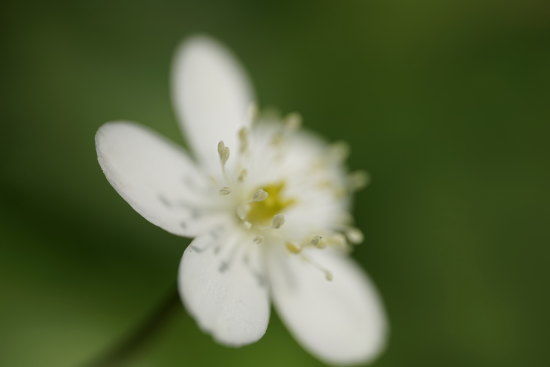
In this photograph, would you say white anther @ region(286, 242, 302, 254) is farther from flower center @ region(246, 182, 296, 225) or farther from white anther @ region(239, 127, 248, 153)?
white anther @ region(239, 127, 248, 153)

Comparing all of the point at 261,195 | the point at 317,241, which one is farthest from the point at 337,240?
the point at 261,195

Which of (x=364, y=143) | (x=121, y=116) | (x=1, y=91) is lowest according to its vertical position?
(x=1, y=91)

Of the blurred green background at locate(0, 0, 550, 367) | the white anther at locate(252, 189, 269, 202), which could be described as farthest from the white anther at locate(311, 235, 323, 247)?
the blurred green background at locate(0, 0, 550, 367)

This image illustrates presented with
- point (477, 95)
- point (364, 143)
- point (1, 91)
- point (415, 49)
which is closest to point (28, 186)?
point (1, 91)

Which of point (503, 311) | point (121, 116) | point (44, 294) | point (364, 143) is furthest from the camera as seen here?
point (364, 143)

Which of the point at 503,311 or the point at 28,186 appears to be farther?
the point at 503,311

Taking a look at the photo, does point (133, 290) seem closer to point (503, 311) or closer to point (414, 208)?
point (414, 208)

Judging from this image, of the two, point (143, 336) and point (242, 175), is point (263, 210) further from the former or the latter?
point (143, 336)

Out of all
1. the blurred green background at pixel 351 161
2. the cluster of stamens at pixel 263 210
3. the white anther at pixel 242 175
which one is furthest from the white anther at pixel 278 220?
the blurred green background at pixel 351 161
